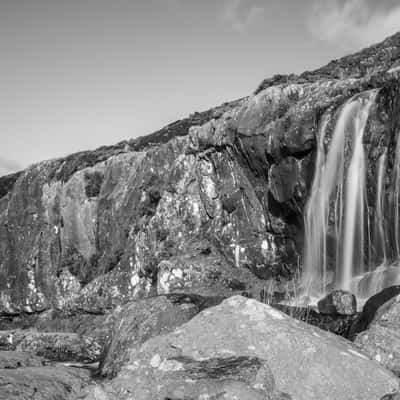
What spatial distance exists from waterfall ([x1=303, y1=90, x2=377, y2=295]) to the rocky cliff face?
64cm

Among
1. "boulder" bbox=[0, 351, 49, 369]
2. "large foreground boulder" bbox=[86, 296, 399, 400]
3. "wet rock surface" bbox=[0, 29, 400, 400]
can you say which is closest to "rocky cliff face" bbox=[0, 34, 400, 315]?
"wet rock surface" bbox=[0, 29, 400, 400]

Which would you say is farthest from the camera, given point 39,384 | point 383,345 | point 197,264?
point 197,264

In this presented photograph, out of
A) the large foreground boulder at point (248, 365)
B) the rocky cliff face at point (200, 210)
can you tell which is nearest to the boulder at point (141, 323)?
the large foreground boulder at point (248, 365)

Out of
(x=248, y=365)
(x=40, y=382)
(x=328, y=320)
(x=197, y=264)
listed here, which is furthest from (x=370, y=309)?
(x=197, y=264)

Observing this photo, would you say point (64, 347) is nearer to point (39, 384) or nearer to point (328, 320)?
point (328, 320)

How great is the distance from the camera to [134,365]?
5.98 m

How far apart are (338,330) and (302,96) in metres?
17.5

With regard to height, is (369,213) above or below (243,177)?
below

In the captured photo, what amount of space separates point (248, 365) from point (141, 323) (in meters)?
6.53

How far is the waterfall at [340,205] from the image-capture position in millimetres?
22078

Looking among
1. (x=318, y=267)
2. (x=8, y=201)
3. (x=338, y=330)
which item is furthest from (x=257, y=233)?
(x=8, y=201)

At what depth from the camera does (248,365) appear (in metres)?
5.57

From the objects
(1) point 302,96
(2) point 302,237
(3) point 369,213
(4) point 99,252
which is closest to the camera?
(3) point 369,213

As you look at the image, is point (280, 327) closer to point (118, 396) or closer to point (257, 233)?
point (118, 396)
